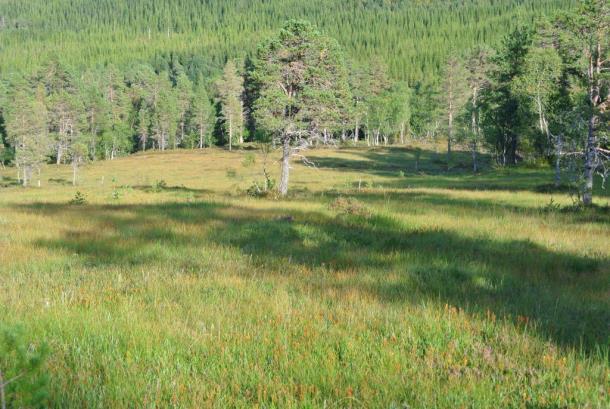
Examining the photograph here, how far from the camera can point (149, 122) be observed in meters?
98.1

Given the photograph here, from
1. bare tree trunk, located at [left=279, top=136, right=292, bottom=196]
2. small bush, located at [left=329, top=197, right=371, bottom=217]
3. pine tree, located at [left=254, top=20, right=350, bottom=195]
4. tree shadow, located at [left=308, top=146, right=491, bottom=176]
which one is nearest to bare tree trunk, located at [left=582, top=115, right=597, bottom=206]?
small bush, located at [left=329, top=197, right=371, bottom=217]

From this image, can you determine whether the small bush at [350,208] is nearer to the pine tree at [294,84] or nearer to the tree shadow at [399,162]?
the pine tree at [294,84]

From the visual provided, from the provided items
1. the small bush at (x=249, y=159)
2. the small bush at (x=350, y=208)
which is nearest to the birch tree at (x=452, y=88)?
the small bush at (x=249, y=159)

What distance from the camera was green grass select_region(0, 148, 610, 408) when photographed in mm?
3107

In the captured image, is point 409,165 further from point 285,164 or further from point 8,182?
point 8,182

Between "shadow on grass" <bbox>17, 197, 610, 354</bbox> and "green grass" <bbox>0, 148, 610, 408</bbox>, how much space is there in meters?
0.04

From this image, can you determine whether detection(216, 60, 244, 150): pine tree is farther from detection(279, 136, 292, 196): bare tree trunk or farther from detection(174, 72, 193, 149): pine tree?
detection(279, 136, 292, 196): bare tree trunk

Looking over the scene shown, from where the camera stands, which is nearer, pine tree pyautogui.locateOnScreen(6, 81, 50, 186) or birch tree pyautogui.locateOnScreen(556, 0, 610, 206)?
birch tree pyautogui.locateOnScreen(556, 0, 610, 206)

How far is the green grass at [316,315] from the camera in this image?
311 cm

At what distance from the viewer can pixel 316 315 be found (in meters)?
4.48

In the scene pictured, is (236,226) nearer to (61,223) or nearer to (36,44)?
(61,223)

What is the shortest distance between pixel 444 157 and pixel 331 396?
237 feet

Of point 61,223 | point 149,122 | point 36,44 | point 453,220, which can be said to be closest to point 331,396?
point 453,220

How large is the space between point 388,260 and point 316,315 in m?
3.10
